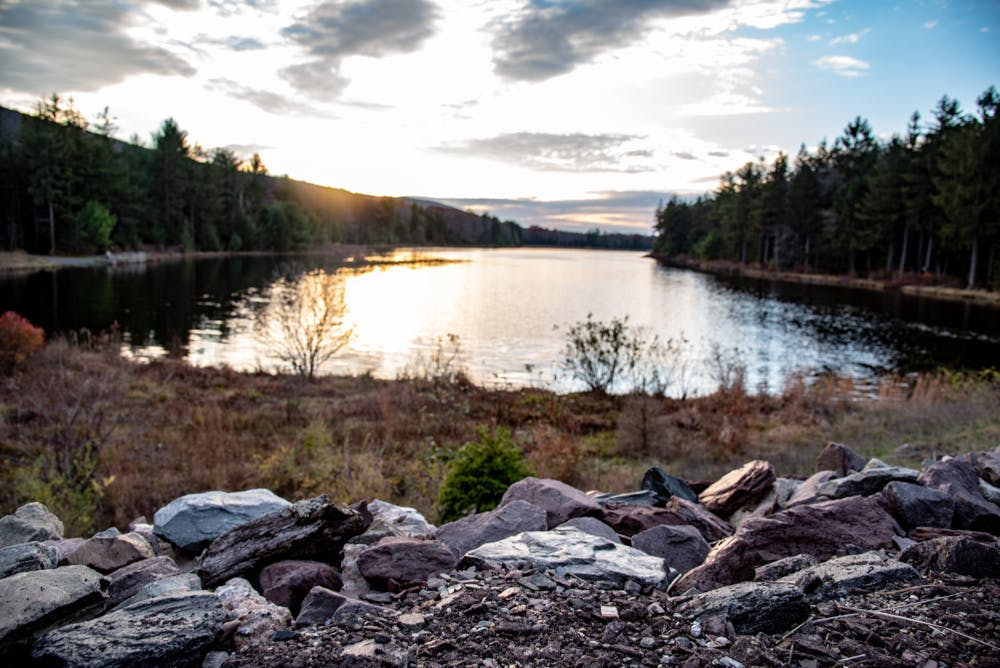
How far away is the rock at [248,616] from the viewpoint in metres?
3.16

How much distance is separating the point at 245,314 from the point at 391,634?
32.8m

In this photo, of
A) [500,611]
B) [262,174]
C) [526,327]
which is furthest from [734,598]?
[262,174]

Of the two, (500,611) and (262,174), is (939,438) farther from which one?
(262,174)

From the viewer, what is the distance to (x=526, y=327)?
1175 inches

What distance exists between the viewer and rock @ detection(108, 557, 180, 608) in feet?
12.9

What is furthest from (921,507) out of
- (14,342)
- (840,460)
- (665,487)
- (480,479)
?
(14,342)

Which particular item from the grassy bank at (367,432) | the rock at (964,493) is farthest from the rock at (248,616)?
the rock at (964,493)

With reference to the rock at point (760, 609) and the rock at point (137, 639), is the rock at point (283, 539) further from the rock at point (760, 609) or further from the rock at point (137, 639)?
the rock at point (760, 609)

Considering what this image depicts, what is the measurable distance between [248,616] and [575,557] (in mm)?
1868

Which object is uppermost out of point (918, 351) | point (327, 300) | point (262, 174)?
point (262, 174)

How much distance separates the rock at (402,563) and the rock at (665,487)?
9.35 ft

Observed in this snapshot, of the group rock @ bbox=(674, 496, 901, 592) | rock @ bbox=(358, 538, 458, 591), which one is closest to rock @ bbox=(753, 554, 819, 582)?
rock @ bbox=(674, 496, 901, 592)

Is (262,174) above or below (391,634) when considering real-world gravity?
above

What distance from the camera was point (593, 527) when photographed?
478cm
